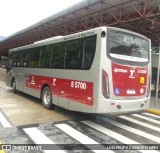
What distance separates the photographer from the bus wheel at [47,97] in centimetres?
1010

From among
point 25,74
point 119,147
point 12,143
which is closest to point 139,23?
point 25,74

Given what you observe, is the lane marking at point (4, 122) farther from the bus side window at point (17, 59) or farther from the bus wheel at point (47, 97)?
the bus side window at point (17, 59)

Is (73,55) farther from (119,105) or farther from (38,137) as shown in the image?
(38,137)

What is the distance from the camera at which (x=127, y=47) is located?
25.1 ft

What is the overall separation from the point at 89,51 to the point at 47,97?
3863mm

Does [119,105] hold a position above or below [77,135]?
above

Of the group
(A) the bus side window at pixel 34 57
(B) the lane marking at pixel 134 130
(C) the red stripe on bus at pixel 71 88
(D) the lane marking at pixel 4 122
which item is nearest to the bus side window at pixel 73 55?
(C) the red stripe on bus at pixel 71 88

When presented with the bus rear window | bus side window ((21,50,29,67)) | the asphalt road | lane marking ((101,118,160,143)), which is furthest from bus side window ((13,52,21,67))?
the bus rear window

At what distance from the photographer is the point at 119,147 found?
586 cm

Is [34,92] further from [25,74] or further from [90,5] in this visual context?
[90,5]

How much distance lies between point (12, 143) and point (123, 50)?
425 centimetres

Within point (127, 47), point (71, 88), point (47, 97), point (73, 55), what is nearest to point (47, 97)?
point (47, 97)

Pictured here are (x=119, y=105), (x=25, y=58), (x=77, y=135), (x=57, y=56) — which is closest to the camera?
(x=77, y=135)

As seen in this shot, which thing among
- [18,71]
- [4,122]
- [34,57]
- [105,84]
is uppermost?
[34,57]
